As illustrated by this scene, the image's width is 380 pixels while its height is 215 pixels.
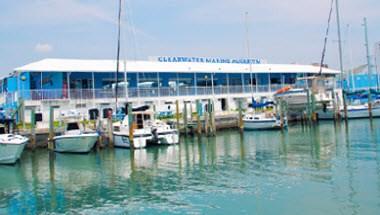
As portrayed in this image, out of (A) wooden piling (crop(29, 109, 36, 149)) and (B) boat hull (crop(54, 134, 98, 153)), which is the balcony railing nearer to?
(B) boat hull (crop(54, 134, 98, 153))

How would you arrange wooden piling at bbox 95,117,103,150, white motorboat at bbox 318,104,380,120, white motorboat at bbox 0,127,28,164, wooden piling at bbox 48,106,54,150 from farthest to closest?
white motorboat at bbox 318,104,380,120 < wooden piling at bbox 95,117,103,150 < wooden piling at bbox 48,106,54,150 < white motorboat at bbox 0,127,28,164

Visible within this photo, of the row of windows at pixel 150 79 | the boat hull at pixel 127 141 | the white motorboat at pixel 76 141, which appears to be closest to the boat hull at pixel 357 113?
the row of windows at pixel 150 79

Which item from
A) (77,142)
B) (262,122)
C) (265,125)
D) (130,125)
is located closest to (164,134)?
(130,125)

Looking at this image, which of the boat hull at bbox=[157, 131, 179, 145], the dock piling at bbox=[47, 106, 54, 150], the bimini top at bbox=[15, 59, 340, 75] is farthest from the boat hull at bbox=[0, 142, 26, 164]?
the bimini top at bbox=[15, 59, 340, 75]

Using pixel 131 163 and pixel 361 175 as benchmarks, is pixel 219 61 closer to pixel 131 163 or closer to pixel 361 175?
pixel 131 163

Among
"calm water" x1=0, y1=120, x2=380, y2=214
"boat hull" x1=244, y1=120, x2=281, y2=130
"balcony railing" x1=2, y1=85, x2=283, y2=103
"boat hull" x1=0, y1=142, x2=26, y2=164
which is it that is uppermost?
"balcony railing" x1=2, y1=85, x2=283, y2=103

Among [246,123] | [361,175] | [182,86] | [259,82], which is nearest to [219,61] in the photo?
[259,82]

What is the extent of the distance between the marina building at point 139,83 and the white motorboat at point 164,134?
3.97m

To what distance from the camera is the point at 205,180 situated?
19.9 m

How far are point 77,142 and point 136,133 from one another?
4.16 m

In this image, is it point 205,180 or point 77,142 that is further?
point 77,142

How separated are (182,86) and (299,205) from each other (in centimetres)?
3416

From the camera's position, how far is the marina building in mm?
40534

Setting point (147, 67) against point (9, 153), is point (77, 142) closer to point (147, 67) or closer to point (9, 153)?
point (9, 153)
